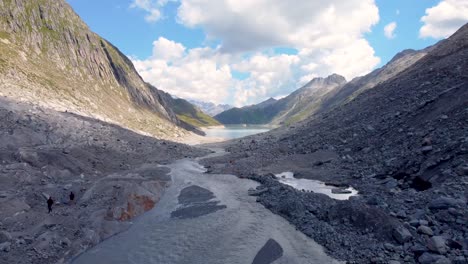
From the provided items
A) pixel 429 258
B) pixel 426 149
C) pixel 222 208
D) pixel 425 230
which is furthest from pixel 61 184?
pixel 426 149

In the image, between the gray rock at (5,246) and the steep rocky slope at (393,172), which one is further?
the gray rock at (5,246)

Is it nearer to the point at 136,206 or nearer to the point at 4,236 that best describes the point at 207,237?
the point at 136,206

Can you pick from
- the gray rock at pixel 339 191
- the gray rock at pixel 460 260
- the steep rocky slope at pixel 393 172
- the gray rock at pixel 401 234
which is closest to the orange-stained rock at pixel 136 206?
the steep rocky slope at pixel 393 172

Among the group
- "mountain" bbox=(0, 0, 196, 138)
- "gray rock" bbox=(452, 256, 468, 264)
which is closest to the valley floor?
"gray rock" bbox=(452, 256, 468, 264)

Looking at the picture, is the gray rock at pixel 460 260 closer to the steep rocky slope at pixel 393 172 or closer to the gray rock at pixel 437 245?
the steep rocky slope at pixel 393 172

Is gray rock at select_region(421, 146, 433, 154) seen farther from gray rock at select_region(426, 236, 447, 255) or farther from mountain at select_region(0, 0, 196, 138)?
mountain at select_region(0, 0, 196, 138)

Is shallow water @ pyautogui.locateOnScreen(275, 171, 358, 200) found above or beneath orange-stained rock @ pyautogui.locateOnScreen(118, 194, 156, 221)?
beneath
